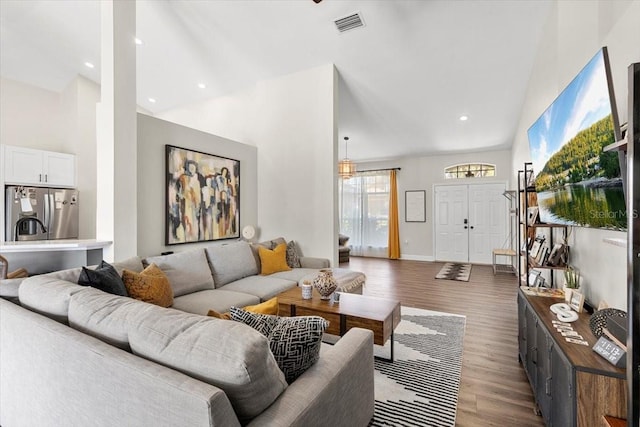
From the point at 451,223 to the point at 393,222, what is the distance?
1.40 metres

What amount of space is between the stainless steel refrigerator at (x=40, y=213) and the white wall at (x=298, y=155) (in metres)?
3.15

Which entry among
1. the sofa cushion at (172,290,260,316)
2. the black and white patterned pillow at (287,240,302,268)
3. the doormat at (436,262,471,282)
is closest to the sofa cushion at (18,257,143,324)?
the sofa cushion at (172,290,260,316)

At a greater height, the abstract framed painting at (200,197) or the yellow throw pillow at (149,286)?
the abstract framed painting at (200,197)

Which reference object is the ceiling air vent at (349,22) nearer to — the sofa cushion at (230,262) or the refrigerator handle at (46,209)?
the sofa cushion at (230,262)

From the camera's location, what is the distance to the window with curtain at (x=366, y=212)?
8.05 m

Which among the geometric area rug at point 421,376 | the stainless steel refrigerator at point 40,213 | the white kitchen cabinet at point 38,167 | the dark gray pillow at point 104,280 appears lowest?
the geometric area rug at point 421,376

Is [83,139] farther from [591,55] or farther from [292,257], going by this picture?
[591,55]

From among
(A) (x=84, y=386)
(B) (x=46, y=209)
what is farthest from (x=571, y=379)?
(B) (x=46, y=209)

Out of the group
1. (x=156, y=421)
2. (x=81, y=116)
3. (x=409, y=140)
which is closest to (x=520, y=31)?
(x=409, y=140)

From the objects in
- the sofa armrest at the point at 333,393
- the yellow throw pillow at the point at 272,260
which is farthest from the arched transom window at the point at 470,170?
the sofa armrest at the point at 333,393

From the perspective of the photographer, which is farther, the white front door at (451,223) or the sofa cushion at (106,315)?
the white front door at (451,223)

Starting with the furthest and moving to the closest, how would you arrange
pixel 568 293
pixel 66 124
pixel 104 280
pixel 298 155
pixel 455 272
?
pixel 455 272 < pixel 66 124 < pixel 298 155 < pixel 568 293 < pixel 104 280

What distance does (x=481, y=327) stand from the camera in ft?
10.3

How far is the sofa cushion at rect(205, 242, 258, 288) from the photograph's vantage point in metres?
3.21
